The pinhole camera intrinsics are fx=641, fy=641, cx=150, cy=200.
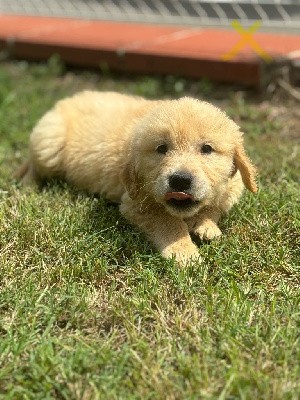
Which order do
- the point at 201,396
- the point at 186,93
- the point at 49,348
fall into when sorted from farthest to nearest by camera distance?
the point at 186,93, the point at 49,348, the point at 201,396

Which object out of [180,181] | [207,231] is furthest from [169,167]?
[207,231]

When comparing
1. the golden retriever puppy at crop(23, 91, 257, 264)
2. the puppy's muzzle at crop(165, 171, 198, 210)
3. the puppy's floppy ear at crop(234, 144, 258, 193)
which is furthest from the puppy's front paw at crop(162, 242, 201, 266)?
the puppy's floppy ear at crop(234, 144, 258, 193)

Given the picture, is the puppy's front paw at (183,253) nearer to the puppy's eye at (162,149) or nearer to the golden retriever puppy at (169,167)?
the golden retriever puppy at (169,167)

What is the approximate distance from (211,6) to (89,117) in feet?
10.9

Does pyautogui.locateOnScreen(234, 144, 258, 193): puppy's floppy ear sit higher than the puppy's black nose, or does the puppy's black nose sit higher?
the puppy's black nose

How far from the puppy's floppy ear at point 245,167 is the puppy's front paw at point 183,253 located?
0.48 metres

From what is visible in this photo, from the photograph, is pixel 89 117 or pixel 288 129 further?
pixel 288 129

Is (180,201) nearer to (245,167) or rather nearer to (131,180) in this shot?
(131,180)

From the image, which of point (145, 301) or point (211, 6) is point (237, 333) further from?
point (211, 6)

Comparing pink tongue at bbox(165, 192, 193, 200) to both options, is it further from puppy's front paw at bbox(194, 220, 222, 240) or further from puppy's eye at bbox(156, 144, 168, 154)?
puppy's front paw at bbox(194, 220, 222, 240)

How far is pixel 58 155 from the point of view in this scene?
14.3ft

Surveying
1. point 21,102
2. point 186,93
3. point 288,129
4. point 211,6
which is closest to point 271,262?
point 288,129

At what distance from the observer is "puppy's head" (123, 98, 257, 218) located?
3145 millimetres

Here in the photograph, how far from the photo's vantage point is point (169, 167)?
10.4ft
